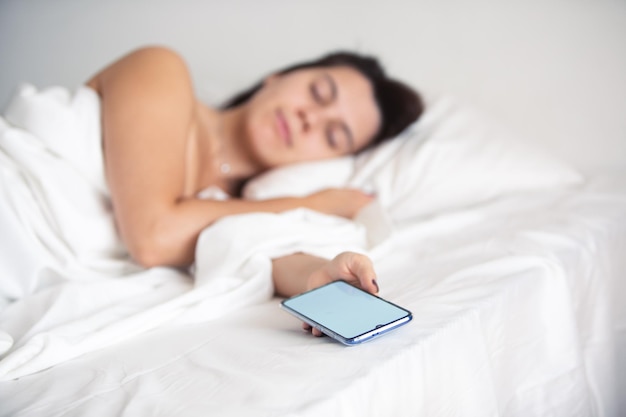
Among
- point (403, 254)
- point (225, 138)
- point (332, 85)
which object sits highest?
point (332, 85)

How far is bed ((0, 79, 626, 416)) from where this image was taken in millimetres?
538

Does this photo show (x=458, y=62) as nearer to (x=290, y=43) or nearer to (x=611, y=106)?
(x=611, y=106)

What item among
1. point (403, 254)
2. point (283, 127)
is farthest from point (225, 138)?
point (403, 254)

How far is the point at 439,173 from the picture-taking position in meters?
1.21

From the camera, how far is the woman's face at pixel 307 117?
4.02ft

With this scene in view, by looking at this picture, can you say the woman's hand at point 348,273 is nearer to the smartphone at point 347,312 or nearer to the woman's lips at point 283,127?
the smartphone at point 347,312

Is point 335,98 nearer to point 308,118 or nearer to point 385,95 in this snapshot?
point 308,118

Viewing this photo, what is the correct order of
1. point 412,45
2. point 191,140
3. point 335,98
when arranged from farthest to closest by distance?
point 412,45
point 335,98
point 191,140

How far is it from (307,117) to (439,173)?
33 cm

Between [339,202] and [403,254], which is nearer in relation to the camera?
[403,254]

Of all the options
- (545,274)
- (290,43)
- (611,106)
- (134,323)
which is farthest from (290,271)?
(290,43)

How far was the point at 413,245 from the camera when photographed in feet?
3.17

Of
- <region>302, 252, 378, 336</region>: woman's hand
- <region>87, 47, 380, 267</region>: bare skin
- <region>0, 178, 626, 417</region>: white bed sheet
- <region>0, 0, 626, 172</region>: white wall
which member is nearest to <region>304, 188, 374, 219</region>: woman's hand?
<region>87, 47, 380, 267</region>: bare skin

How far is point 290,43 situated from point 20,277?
124 cm
